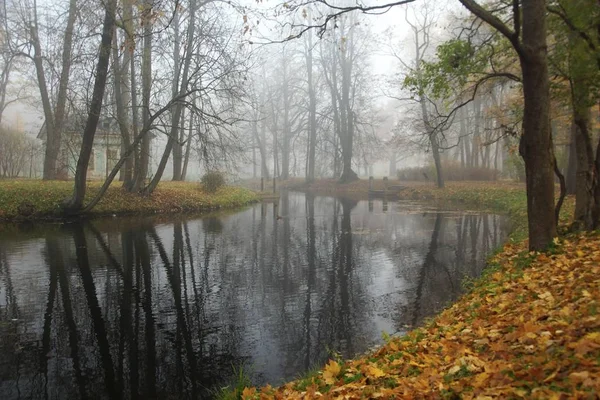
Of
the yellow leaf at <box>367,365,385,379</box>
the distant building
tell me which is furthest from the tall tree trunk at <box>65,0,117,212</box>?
the yellow leaf at <box>367,365,385,379</box>

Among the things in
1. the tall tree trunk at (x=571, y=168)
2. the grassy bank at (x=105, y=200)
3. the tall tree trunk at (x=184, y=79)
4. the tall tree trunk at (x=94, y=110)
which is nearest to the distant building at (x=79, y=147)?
the tall tree trunk at (x=94, y=110)

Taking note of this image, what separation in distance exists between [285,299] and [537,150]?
506 cm

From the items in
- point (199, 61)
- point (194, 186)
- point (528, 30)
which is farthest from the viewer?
point (194, 186)

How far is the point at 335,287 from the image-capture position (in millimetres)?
8664

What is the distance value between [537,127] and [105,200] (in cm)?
1770

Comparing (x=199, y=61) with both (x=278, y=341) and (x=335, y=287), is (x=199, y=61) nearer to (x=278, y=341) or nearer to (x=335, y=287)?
(x=335, y=287)

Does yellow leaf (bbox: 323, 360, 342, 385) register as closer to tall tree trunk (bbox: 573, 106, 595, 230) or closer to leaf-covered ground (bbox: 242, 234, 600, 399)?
leaf-covered ground (bbox: 242, 234, 600, 399)

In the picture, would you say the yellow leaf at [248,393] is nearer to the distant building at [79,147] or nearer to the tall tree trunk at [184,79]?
the tall tree trunk at [184,79]

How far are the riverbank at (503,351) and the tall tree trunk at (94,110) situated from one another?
48.4ft

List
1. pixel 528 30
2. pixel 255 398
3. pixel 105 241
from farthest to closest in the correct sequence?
pixel 105 241, pixel 528 30, pixel 255 398

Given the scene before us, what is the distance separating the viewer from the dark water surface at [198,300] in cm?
525

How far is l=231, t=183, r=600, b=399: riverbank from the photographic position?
3025 millimetres

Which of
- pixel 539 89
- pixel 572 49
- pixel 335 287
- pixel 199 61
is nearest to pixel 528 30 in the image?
pixel 539 89

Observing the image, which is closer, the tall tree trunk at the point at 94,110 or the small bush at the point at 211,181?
the tall tree trunk at the point at 94,110
